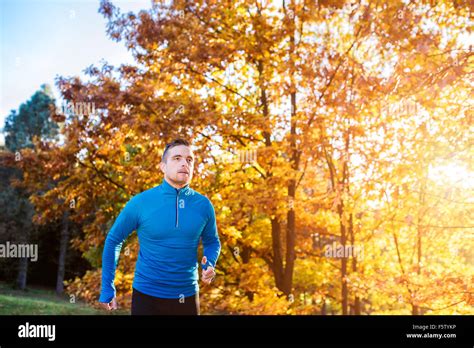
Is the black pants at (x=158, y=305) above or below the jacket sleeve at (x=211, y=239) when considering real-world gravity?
below

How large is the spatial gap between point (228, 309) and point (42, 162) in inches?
175

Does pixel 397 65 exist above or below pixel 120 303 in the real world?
above

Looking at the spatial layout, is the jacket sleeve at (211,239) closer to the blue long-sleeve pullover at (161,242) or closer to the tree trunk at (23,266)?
the blue long-sleeve pullover at (161,242)

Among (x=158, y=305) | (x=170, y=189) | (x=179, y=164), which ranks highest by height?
(x=179, y=164)

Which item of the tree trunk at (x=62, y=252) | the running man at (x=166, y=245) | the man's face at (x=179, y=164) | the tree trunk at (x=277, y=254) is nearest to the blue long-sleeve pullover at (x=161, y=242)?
the running man at (x=166, y=245)

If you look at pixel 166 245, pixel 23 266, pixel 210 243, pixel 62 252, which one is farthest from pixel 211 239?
pixel 23 266

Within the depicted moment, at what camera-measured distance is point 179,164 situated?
3480mm

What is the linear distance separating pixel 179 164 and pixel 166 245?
24.2 inches

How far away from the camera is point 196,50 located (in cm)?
902

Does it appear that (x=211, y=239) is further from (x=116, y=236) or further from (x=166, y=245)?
(x=116, y=236)

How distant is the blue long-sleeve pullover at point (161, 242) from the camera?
10.9ft

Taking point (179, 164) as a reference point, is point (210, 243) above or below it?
below
